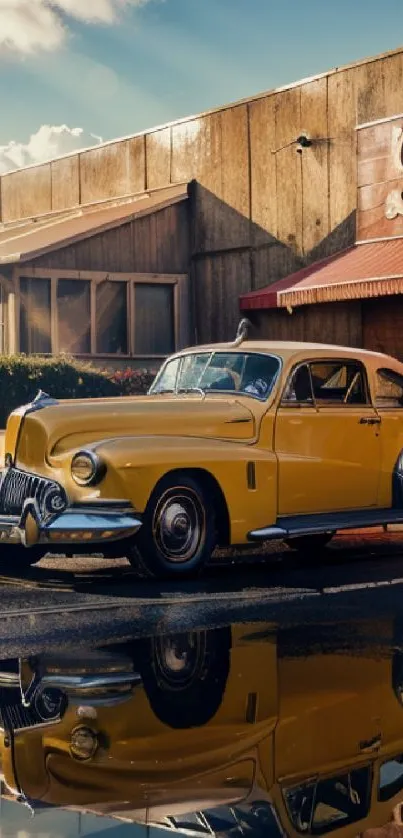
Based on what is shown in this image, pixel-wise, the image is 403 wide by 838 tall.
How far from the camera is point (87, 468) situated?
9.98 metres

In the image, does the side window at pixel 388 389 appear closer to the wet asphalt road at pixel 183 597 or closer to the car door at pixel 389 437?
the car door at pixel 389 437

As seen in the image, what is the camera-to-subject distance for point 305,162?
25.1 m

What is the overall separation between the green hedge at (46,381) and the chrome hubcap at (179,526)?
38.5 feet

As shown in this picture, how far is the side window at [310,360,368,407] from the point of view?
11422 mm

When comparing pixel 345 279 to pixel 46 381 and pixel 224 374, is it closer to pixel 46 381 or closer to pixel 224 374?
pixel 46 381

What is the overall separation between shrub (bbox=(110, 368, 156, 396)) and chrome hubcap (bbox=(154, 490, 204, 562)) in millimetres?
13068

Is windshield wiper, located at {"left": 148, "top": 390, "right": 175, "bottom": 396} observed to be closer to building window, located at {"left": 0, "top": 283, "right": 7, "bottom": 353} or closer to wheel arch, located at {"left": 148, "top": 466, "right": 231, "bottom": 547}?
wheel arch, located at {"left": 148, "top": 466, "right": 231, "bottom": 547}

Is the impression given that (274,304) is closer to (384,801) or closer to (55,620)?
(55,620)

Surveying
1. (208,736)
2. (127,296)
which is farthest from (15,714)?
(127,296)

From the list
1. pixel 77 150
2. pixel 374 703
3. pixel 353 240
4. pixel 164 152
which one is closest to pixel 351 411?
pixel 374 703

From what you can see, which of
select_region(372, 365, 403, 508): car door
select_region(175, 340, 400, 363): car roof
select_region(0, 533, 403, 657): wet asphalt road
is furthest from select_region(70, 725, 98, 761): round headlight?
select_region(372, 365, 403, 508): car door

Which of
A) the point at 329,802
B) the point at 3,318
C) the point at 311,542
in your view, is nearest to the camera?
the point at 329,802

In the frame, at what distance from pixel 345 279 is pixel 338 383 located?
364 inches

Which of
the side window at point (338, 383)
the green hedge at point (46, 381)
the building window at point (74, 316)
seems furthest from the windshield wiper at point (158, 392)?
the building window at point (74, 316)
